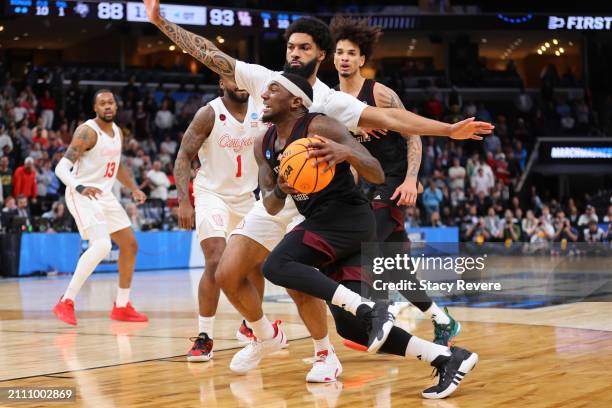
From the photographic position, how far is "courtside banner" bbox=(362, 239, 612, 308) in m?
7.11

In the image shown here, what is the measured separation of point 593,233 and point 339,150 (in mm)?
18554

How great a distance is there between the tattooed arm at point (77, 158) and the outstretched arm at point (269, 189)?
430 cm

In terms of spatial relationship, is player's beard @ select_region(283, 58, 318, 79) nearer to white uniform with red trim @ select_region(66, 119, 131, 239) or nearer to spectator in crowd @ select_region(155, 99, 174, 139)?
white uniform with red trim @ select_region(66, 119, 131, 239)

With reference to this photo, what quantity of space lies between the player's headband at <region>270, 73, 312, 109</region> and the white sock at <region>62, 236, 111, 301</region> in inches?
186

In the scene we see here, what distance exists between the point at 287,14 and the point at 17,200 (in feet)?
47.2

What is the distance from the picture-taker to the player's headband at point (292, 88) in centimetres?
568

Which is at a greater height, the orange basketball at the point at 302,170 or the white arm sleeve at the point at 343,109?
the white arm sleeve at the point at 343,109

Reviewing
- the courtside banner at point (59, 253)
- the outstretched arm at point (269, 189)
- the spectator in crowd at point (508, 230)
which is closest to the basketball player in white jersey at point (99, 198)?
the outstretched arm at point (269, 189)

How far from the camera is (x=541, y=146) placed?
3038cm

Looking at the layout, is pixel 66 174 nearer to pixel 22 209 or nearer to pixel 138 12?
pixel 22 209

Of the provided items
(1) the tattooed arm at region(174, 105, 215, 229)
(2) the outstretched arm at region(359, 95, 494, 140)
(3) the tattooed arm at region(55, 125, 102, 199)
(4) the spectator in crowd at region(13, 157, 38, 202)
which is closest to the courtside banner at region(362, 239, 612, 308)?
(2) the outstretched arm at region(359, 95, 494, 140)

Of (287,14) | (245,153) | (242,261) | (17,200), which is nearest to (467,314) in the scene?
(245,153)

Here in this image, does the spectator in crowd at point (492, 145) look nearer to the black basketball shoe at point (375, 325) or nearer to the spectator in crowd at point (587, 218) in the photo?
the spectator in crowd at point (587, 218)

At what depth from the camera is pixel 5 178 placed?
1800cm
